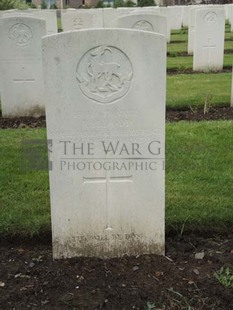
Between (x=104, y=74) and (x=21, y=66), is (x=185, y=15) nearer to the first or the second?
(x=21, y=66)

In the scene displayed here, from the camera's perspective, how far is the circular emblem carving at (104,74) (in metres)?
2.98

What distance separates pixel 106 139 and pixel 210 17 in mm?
8473

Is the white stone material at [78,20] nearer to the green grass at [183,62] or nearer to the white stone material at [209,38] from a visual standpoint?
the green grass at [183,62]

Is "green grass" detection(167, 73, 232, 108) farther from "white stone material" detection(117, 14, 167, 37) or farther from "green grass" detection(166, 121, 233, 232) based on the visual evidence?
"green grass" detection(166, 121, 233, 232)

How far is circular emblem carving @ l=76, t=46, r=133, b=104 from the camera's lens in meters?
2.98

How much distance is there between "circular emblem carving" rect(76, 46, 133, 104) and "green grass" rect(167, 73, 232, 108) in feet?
15.6

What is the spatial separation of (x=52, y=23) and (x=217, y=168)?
12.1 metres

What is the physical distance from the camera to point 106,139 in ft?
10.2

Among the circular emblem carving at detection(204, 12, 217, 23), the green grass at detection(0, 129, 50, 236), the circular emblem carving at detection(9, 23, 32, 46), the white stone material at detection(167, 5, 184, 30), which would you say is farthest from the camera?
the white stone material at detection(167, 5, 184, 30)

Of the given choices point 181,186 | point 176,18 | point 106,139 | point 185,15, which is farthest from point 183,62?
point 185,15

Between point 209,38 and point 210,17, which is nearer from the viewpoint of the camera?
point 210,17

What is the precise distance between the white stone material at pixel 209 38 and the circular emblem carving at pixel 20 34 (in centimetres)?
489

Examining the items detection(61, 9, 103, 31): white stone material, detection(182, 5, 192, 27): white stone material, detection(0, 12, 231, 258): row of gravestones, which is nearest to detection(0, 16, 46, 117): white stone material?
detection(0, 12, 231, 258): row of gravestones

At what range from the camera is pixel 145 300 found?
9.49 ft
